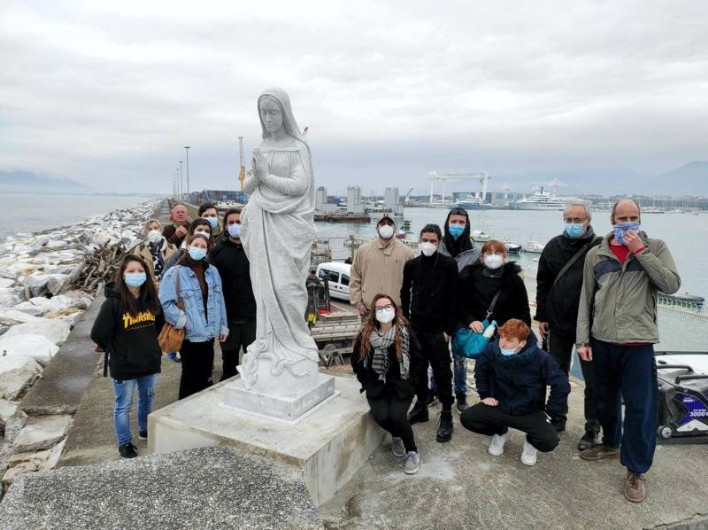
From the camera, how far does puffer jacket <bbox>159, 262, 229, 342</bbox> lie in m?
Answer: 4.27

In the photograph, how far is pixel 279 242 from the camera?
3869 mm

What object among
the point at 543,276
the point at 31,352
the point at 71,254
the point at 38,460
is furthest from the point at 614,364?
the point at 71,254

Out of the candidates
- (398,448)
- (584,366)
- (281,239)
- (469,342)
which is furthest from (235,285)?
(584,366)

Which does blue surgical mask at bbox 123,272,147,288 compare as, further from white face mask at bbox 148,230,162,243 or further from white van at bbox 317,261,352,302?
white van at bbox 317,261,352,302

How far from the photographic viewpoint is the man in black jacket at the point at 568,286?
4195 millimetres

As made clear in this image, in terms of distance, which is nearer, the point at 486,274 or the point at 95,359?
the point at 486,274

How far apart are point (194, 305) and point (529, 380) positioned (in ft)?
9.84

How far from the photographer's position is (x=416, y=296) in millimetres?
4445

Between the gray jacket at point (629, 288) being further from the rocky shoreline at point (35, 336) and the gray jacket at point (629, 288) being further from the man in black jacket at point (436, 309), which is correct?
the rocky shoreline at point (35, 336)

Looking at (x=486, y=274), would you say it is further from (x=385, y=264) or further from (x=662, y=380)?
(x=662, y=380)

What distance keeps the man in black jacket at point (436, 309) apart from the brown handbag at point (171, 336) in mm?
2140

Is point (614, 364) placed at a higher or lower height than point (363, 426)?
higher

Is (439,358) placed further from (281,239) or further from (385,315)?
(281,239)

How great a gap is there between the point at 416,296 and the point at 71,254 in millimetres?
24224
